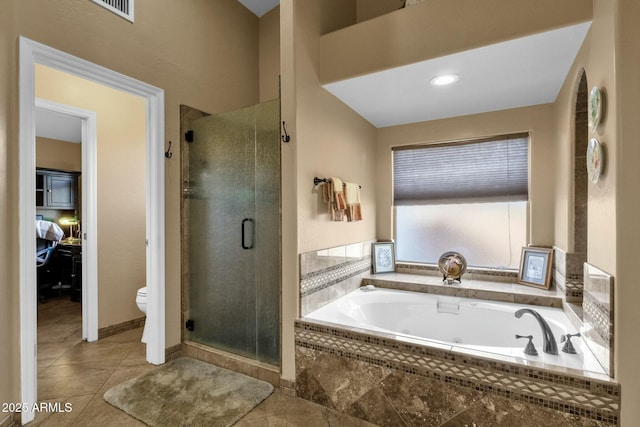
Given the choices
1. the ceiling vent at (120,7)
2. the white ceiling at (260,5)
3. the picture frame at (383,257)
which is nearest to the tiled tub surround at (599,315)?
the picture frame at (383,257)

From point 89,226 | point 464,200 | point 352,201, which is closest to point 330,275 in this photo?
point 352,201

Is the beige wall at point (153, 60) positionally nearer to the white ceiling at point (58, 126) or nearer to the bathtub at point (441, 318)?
the bathtub at point (441, 318)

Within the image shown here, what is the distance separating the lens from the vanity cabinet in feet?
16.2

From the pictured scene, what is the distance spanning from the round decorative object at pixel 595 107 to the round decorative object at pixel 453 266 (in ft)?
4.85

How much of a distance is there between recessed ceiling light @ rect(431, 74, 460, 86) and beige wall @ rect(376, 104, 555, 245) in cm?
82

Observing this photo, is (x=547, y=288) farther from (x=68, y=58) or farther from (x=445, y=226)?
(x=68, y=58)

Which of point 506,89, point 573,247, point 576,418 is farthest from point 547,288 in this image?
point 506,89

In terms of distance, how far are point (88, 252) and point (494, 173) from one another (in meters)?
3.86

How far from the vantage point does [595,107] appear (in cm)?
156

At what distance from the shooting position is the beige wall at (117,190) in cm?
303

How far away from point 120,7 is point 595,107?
10.0 feet

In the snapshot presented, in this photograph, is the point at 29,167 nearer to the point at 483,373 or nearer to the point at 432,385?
the point at 432,385

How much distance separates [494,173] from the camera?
9.61 feet

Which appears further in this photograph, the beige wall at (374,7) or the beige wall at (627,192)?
the beige wall at (374,7)
